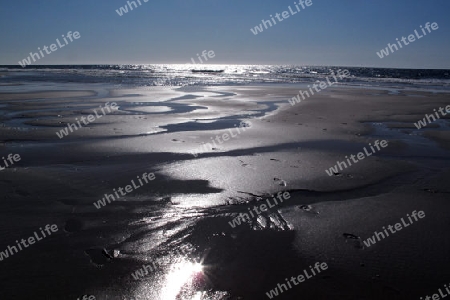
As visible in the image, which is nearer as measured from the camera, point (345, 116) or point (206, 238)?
point (206, 238)

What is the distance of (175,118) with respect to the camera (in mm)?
13383

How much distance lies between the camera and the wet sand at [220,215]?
3.49m

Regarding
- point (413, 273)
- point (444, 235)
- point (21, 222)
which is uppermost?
point (21, 222)

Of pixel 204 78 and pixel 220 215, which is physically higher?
pixel 204 78

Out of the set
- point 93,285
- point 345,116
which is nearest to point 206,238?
point 93,285

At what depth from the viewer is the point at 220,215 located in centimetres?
496

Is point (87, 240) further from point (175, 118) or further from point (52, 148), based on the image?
point (175, 118)

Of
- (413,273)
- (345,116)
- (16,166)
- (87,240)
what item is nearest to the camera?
(413,273)

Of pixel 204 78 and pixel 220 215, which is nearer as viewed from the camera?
pixel 220 215

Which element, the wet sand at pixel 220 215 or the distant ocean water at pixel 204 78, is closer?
the wet sand at pixel 220 215

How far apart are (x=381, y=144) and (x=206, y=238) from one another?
23.4ft

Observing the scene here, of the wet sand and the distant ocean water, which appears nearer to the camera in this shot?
the wet sand

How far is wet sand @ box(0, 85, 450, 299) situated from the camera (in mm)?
3486

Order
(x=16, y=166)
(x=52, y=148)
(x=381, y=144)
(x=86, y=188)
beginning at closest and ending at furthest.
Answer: (x=86, y=188)
(x=16, y=166)
(x=52, y=148)
(x=381, y=144)
